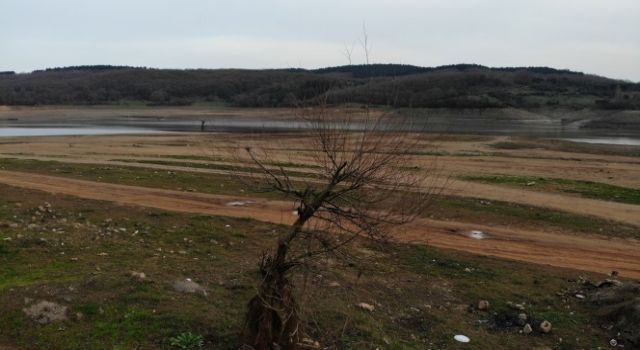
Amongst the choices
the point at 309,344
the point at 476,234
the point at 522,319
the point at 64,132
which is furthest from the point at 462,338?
the point at 64,132

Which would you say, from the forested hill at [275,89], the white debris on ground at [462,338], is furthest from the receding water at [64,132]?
the white debris on ground at [462,338]

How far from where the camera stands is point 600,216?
61.0ft

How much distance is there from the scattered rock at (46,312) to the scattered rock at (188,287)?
5.30 ft

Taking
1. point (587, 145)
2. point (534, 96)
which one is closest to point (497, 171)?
point (587, 145)

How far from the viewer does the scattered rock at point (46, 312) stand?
7.61m

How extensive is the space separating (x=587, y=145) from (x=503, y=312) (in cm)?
4477

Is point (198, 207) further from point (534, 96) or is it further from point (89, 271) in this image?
point (534, 96)

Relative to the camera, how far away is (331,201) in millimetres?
6473

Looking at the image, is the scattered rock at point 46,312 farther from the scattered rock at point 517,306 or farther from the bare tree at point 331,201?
the scattered rock at point 517,306

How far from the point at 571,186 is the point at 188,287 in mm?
20673

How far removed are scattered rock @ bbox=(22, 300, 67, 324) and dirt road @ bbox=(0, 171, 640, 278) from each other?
6413mm

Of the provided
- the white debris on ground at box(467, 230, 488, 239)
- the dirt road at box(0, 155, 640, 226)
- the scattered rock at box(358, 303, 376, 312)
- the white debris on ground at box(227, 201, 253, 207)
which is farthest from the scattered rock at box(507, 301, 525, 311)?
the white debris on ground at box(227, 201, 253, 207)

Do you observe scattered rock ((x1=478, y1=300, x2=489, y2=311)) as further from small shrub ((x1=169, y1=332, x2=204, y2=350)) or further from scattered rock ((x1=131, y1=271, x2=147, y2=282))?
scattered rock ((x1=131, y1=271, x2=147, y2=282))

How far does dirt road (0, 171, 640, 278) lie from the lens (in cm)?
1356
